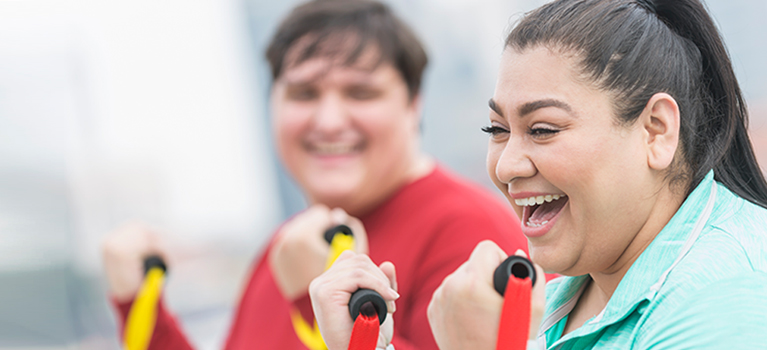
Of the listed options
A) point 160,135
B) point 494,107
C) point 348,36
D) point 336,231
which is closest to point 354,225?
point 336,231

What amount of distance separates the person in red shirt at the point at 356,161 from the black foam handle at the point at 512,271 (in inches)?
13.4

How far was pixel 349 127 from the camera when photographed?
99 cm

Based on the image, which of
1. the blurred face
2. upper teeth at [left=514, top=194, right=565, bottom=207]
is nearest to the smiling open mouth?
upper teeth at [left=514, top=194, right=565, bottom=207]

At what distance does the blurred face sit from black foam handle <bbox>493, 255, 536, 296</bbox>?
51cm

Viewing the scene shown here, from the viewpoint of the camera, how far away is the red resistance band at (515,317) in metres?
0.49

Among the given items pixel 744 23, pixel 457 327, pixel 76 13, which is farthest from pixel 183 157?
pixel 457 327

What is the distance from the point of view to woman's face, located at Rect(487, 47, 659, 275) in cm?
50

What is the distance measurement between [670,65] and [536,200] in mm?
156

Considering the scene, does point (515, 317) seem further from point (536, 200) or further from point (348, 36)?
point (348, 36)

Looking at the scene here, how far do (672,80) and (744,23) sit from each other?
121 centimetres

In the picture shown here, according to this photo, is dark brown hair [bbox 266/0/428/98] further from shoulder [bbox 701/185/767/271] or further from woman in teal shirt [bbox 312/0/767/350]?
shoulder [bbox 701/185/767/271]

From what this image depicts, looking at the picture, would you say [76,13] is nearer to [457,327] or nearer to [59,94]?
[59,94]

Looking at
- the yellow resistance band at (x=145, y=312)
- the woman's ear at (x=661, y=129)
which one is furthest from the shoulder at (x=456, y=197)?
the yellow resistance band at (x=145, y=312)

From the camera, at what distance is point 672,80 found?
521 millimetres
